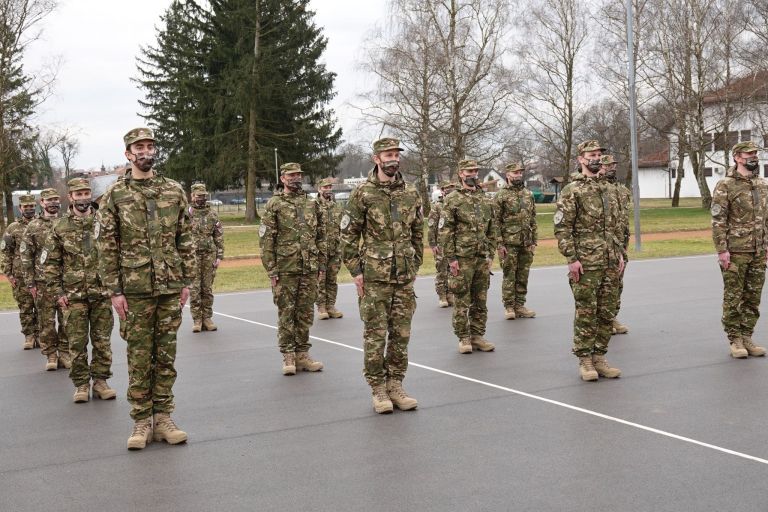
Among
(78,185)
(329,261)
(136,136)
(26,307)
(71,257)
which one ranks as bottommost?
(26,307)

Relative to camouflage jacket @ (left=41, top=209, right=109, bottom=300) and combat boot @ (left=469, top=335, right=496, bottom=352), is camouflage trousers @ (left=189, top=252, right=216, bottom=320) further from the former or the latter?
combat boot @ (left=469, top=335, right=496, bottom=352)

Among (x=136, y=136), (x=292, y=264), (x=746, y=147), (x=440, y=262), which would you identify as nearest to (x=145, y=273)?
(x=136, y=136)

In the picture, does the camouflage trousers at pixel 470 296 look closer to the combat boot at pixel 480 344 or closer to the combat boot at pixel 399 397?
the combat boot at pixel 480 344

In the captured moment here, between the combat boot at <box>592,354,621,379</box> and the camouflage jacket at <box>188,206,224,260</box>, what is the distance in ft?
22.3

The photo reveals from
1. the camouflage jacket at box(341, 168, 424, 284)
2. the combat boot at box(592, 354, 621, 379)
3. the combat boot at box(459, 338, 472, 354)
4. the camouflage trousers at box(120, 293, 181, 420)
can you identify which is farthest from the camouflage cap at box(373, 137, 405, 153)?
the combat boot at box(459, 338, 472, 354)

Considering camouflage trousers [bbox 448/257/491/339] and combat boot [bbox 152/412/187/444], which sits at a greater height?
camouflage trousers [bbox 448/257/491/339]

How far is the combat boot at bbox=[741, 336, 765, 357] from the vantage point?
9352mm

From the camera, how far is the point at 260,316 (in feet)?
47.3

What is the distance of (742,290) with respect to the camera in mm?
9305

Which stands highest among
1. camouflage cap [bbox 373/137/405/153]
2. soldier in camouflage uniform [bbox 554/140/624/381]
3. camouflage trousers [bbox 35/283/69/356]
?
camouflage cap [bbox 373/137/405/153]

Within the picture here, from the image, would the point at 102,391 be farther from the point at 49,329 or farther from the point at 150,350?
the point at 49,329

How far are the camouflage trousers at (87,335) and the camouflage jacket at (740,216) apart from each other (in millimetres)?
6674

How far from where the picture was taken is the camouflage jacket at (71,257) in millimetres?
8539

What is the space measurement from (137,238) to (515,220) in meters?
7.66
